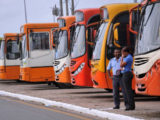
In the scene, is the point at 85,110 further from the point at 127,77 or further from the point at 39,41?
the point at 39,41

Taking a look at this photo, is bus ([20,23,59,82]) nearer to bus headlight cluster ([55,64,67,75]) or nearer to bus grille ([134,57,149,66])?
bus headlight cluster ([55,64,67,75])

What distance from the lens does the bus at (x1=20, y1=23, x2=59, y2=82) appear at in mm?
28391

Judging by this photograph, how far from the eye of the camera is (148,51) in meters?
13.6

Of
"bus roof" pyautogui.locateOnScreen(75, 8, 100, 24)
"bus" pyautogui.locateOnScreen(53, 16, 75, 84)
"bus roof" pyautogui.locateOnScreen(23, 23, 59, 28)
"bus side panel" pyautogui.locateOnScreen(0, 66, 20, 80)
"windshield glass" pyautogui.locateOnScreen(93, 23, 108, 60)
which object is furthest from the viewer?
"bus side panel" pyautogui.locateOnScreen(0, 66, 20, 80)

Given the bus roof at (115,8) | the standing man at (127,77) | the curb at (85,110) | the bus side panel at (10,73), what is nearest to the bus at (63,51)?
the curb at (85,110)

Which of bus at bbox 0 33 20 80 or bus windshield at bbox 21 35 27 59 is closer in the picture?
bus windshield at bbox 21 35 27 59

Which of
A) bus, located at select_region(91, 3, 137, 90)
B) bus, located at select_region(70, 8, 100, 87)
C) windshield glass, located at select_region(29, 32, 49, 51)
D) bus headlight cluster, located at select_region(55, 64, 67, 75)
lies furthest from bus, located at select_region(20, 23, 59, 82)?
bus, located at select_region(91, 3, 137, 90)

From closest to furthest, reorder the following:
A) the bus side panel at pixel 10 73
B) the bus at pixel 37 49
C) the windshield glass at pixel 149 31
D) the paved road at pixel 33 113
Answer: the windshield glass at pixel 149 31, the paved road at pixel 33 113, the bus at pixel 37 49, the bus side panel at pixel 10 73

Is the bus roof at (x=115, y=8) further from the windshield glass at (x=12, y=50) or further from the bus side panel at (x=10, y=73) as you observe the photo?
the windshield glass at (x=12, y=50)

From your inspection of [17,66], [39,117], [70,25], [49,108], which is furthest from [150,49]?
[17,66]

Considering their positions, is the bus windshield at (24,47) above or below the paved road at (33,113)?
above

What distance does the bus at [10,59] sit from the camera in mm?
35250

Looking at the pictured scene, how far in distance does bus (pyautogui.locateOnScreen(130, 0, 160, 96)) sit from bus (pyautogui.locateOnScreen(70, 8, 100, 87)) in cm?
667

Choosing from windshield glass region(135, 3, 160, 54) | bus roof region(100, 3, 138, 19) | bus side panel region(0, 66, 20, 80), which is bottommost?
bus side panel region(0, 66, 20, 80)
